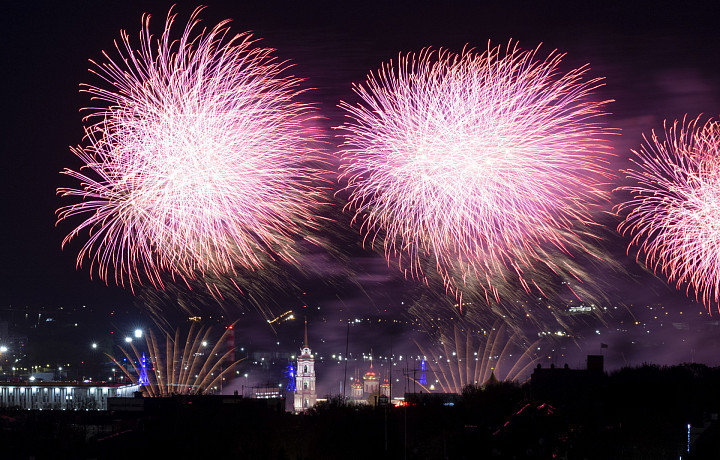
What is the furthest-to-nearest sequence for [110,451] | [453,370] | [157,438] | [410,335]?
[410,335]
[453,370]
[157,438]
[110,451]

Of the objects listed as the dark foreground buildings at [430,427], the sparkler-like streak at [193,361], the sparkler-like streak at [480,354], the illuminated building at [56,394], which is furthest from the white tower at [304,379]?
the dark foreground buildings at [430,427]

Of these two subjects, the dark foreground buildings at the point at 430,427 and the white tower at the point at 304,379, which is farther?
the white tower at the point at 304,379

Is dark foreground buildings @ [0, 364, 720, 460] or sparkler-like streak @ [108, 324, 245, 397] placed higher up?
sparkler-like streak @ [108, 324, 245, 397]

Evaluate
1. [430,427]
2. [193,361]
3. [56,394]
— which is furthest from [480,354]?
[430,427]

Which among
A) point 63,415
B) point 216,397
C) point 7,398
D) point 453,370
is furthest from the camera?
point 453,370

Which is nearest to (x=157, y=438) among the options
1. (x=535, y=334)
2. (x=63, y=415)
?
(x=63, y=415)

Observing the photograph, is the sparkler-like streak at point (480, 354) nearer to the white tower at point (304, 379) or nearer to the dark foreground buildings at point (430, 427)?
the white tower at point (304, 379)

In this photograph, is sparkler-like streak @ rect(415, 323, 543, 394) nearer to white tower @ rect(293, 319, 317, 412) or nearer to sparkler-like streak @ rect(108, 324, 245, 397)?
white tower @ rect(293, 319, 317, 412)

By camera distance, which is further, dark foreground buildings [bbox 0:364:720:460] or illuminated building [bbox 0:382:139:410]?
illuminated building [bbox 0:382:139:410]

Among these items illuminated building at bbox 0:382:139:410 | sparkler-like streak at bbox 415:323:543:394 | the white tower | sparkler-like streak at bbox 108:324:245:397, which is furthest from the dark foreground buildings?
sparkler-like streak at bbox 415:323:543:394

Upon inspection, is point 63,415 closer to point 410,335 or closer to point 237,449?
point 237,449

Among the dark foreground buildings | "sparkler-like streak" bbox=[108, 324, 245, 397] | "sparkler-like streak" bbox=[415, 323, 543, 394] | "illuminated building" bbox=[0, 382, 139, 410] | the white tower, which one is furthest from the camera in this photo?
"sparkler-like streak" bbox=[415, 323, 543, 394]
